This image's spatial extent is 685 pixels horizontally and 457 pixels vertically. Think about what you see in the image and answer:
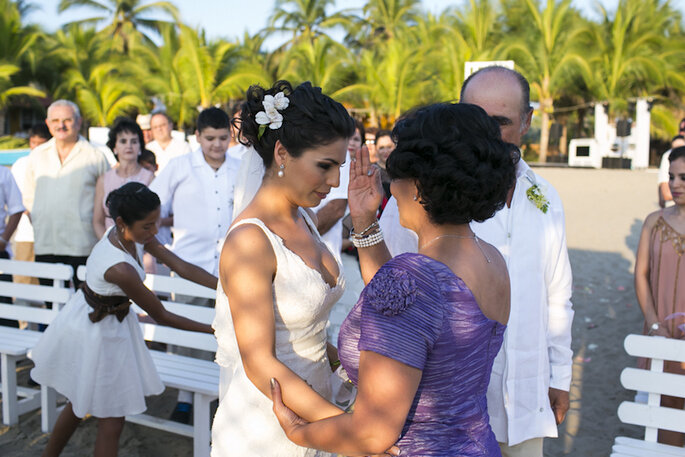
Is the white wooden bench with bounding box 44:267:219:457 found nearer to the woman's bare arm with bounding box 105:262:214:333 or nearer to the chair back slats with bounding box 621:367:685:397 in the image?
the woman's bare arm with bounding box 105:262:214:333

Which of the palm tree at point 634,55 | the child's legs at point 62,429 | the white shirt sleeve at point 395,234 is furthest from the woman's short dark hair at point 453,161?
the palm tree at point 634,55

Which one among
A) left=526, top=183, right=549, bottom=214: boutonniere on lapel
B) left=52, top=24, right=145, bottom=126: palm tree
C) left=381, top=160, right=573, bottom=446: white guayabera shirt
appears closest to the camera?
left=381, top=160, right=573, bottom=446: white guayabera shirt

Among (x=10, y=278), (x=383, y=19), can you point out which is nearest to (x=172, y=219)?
(x=10, y=278)

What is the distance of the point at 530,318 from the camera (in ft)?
8.43

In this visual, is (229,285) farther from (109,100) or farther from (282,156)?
(109,100)

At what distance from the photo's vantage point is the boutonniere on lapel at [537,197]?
8.57ft

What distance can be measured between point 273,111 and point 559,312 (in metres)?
A: 1.54

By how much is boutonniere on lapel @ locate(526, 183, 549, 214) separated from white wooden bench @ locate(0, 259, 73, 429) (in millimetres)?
3985

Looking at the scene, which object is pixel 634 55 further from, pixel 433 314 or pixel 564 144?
pixel 433 314

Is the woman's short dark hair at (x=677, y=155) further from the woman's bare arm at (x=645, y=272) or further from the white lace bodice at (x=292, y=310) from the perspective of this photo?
the white lace bodice at (x=292, y=310)

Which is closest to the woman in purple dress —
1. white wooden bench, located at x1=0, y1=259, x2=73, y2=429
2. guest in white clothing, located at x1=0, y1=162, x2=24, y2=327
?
white wooden bench, located at x1=0, y1=259, x2=73, y2=429

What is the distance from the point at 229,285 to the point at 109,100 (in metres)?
28.9

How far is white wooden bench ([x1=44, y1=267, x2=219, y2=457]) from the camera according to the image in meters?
4.07

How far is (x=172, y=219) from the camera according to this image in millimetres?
5871
